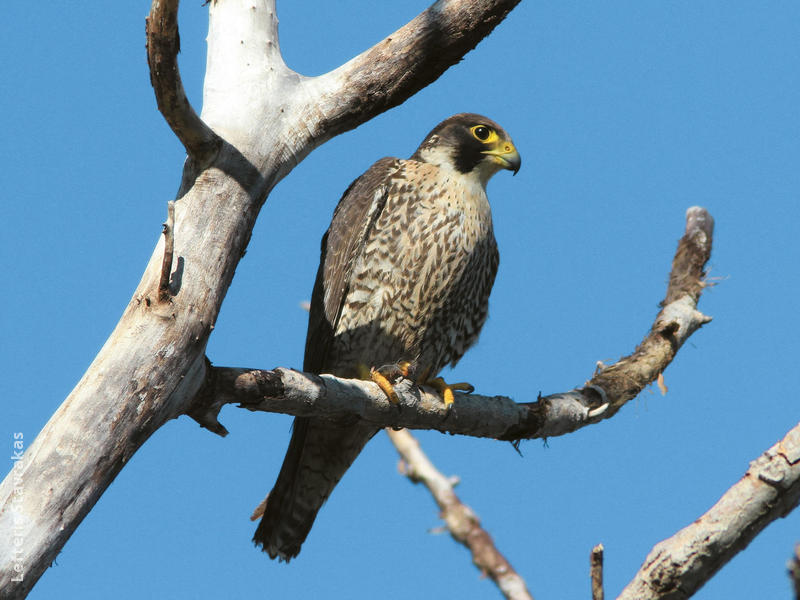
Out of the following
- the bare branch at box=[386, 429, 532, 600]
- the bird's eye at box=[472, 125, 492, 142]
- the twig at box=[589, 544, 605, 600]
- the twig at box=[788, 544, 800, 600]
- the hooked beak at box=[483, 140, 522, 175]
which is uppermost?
the bird's eye at box=[472, 125, 492, 142]

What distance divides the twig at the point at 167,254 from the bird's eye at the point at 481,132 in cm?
246

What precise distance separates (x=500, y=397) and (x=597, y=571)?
80.6 inches

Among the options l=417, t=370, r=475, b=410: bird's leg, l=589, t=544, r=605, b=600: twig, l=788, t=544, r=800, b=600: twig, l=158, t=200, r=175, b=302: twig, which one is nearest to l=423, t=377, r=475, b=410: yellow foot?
l=417, t=370, r=475, b=410: bird's leg

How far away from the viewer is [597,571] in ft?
7.16

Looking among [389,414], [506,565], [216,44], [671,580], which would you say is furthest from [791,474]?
[216,44]

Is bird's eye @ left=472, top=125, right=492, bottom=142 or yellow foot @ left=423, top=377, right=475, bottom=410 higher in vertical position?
bird's eye @ left=472, top=125, right=492, bottom=142

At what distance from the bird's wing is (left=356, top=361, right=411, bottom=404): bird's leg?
0.77 ft

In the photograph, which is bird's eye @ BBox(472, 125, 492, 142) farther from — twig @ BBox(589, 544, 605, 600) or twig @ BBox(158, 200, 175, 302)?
twig @ BBox(589, 544, 605, 600)

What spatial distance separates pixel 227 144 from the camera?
315 cm

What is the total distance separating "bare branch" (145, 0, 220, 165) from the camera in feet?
9.01

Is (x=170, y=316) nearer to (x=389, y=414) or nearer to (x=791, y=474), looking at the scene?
(x=389, y=414)

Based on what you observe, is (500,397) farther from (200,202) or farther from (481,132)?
(200,202)

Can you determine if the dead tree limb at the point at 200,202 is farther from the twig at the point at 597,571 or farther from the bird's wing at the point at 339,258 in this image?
the twig at the point at 597,571

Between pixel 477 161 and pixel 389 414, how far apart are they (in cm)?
163
